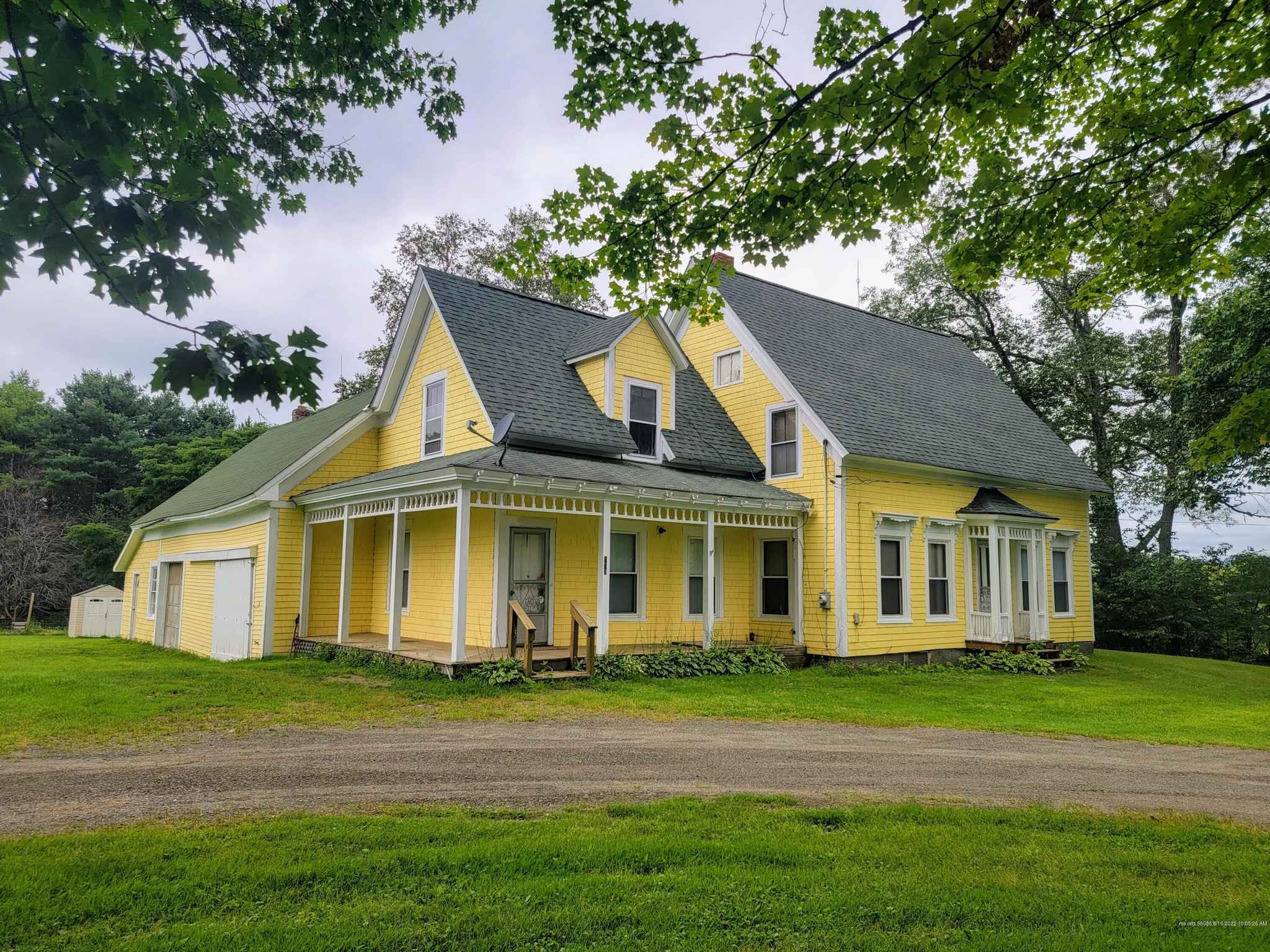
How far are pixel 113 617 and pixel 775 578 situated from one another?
2107cm

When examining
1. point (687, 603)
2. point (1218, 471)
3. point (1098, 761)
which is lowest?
point (1098, 761)

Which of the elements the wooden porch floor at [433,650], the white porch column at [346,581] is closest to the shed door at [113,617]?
the wooden porch floor at [433,650]

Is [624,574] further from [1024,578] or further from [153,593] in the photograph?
[153,593]

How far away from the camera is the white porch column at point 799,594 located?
15.7 meters

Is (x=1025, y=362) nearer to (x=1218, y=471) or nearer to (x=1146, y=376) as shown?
(x=1146, y=376)

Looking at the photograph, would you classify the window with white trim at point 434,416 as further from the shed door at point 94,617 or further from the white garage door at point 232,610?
the shed door at point 94,617

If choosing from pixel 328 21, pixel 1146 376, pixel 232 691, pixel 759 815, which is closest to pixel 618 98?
pixel 328 21

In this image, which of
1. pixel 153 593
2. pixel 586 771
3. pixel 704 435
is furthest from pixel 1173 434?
pixel 153 593

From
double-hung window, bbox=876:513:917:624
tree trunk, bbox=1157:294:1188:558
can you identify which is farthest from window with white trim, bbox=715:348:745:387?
tree trunk, bbox=1157:294:1188:558

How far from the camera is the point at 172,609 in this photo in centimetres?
2023

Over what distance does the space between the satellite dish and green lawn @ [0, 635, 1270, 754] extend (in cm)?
368

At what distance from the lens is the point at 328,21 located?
6523 millimetres

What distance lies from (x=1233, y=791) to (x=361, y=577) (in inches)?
562

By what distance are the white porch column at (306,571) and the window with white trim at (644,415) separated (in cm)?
646
